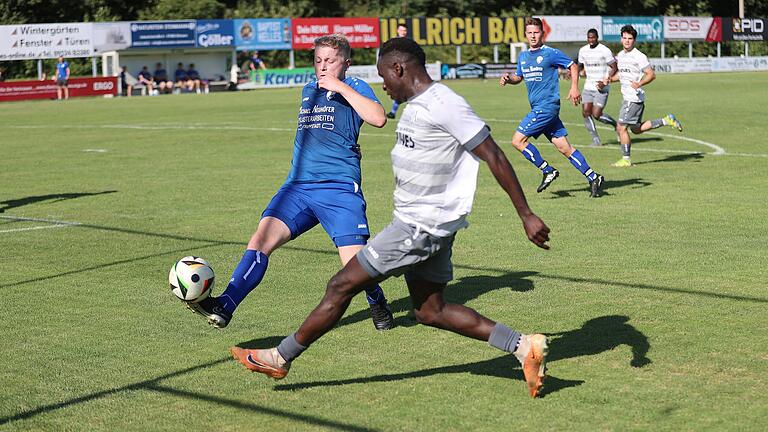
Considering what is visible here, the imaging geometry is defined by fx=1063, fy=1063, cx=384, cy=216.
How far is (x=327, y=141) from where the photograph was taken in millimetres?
7410

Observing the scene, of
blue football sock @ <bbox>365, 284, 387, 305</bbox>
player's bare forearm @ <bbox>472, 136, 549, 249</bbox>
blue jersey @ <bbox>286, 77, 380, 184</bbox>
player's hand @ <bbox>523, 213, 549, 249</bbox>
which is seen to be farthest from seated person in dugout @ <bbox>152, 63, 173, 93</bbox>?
player's hand @ <bbox>523, 213, 549, 249</bbox>

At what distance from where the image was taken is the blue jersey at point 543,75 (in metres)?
14.6

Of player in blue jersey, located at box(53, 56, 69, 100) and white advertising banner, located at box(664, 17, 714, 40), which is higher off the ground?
white advertising banner, located at box(664, 17, 714, 40)

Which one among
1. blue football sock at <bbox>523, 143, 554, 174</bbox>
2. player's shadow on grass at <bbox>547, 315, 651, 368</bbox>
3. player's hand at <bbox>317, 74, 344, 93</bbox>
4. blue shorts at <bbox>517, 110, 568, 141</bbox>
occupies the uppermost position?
player's hand at <bbox>317, 74, 344, 93</bbox>

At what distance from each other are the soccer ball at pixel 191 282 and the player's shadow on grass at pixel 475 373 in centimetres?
89

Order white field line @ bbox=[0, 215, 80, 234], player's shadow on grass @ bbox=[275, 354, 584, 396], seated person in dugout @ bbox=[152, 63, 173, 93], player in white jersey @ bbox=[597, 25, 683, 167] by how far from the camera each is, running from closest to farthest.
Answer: player's shadow on grass @ bbox=[275, 354, 584, 396]
white field line @ bbox=[0, 215, 80, 234]
player in white jersey @ bbox=[597, 25, 683, 167]
seated person in dugout @ bbox=[152, 63, 173, 93]

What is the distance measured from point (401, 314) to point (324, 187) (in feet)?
4.27

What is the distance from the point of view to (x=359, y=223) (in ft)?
23.8

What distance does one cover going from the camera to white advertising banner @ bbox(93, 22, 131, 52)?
52.9 metres

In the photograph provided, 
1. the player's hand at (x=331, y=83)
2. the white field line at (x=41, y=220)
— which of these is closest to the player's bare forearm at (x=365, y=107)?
the player's hand at (x=331, y=83)

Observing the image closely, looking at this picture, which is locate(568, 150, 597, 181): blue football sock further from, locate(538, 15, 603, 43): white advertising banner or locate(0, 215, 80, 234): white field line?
locate(538, 15, 603, 43): white advertising banner

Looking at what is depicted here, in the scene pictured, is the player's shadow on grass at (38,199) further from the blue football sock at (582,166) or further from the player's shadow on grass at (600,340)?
the player's shadow on grass at (600,340)

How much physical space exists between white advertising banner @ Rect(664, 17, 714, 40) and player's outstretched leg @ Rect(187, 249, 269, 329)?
65740mm

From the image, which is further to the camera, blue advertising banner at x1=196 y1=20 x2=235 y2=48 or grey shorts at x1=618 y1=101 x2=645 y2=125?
blue advertising banner at x1=196 y1=20 x2=235 y2=48
